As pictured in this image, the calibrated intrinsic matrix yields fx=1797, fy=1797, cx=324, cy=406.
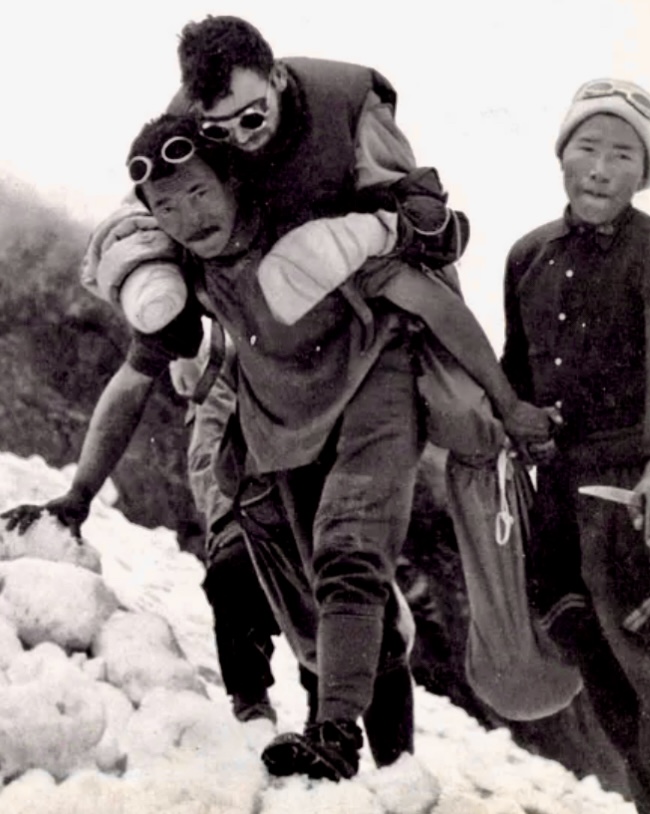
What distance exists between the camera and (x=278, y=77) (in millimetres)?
2625

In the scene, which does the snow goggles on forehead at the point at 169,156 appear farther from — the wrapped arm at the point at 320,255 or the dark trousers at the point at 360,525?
the dark trousers at the point at 360,525

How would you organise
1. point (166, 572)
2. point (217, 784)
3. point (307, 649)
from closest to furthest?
point (217, 784), point (307, 649), point (166, 572)

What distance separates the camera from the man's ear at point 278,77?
2.61 m

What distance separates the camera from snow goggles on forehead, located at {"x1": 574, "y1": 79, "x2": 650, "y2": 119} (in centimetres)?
281

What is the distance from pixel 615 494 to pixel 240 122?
0.80 metres

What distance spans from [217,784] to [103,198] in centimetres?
92

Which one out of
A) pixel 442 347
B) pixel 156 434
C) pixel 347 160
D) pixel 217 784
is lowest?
pixel 217 784

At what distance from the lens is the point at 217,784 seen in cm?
251

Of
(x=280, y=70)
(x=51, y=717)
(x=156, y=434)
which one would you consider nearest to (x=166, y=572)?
(x=156, y=434)

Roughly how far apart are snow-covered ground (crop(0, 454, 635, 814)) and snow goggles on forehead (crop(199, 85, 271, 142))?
62 cm

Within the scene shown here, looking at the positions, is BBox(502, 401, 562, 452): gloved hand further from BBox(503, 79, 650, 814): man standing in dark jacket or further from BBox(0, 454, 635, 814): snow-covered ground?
BBox(0, 454, 635, 814): snow-covered ground

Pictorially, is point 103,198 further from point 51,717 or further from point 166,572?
point 51,717

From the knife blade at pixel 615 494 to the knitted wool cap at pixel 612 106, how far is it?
48 centimetres

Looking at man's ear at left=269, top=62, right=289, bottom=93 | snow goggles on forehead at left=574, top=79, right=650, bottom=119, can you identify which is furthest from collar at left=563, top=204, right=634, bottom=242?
man's ear at left=269, top=62, right=289, bottom=93
